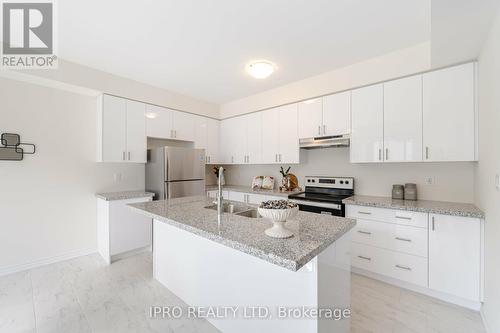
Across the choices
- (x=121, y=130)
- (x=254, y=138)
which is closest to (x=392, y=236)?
(x=254, y=138)

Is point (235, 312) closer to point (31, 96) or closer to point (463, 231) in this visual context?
point (463, 231)

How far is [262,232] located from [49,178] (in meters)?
3.15

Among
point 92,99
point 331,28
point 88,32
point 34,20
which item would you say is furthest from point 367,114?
point 92,99

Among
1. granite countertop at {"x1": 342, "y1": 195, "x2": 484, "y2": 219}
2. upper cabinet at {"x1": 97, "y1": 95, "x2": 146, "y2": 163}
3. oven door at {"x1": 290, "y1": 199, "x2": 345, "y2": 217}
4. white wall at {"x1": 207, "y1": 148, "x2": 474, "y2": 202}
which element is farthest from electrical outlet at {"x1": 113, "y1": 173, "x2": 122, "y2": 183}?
granite countertop at {"x1": 342, "y1": 195, "x2": 484, "y2": 219}

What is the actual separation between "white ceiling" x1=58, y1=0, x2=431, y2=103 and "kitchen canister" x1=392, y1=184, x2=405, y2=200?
1.58m

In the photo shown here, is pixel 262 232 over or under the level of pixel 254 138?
under

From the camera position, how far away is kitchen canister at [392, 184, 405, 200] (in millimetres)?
2621

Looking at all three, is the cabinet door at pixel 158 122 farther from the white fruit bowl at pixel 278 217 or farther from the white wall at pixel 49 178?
the white fruit bowl at pixel 278 217

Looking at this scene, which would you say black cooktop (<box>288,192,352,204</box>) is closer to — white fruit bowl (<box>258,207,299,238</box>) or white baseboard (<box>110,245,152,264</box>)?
white fruit bowl (<box>258,207,299,238</box>)

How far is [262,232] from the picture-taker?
1.31 m

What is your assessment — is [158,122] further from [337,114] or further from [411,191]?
[411,191]

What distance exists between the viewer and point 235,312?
158cm

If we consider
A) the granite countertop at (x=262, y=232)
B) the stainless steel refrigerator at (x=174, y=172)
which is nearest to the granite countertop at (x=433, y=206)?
the granite countertop at (x=262, y=232)

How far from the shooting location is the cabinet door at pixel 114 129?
117 inches
